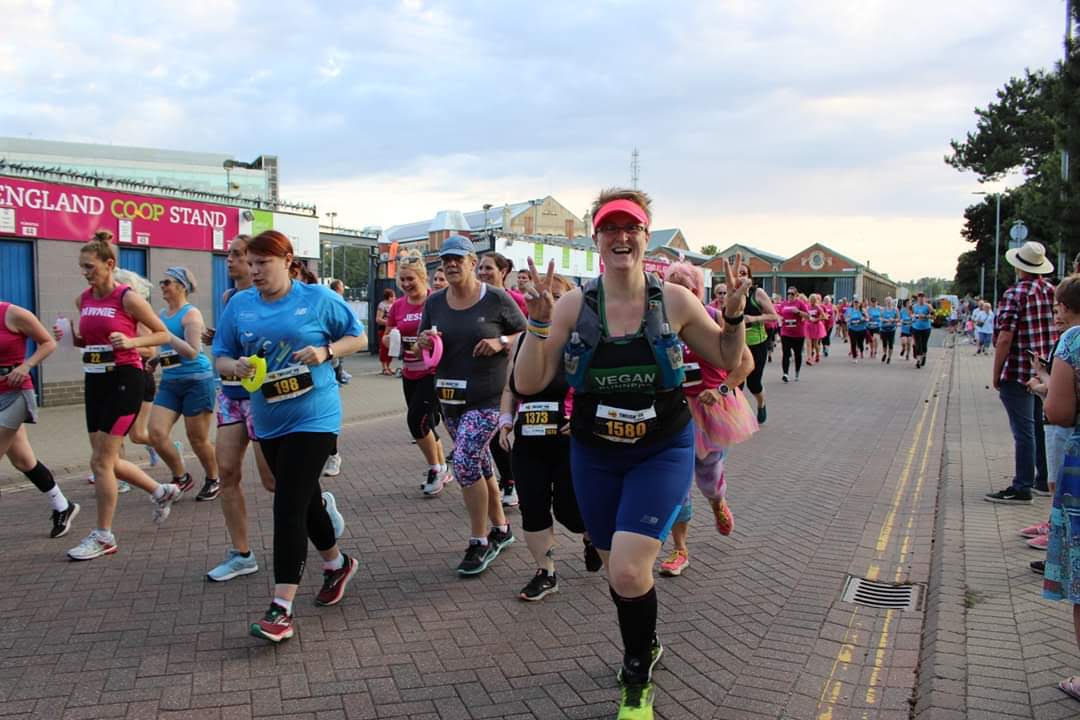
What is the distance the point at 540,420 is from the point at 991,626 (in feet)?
8.45

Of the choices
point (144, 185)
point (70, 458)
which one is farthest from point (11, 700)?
point (144, 185)

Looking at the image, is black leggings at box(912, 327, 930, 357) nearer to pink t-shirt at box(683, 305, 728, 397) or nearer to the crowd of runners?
the crowd of runners

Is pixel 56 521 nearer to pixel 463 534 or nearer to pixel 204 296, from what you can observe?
pixel 463 534

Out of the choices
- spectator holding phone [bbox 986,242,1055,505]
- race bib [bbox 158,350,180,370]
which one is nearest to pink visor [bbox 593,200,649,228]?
spectator holding phone [bbox 986,242,1055,505]

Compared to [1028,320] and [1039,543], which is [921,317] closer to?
[1028,320]

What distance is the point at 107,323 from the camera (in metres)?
5.47

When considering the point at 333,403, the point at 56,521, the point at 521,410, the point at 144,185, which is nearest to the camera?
the point at 333,403

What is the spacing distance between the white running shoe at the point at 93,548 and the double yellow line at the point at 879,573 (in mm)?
4507

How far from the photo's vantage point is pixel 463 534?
5891 millimetres

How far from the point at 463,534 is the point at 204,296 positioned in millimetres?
12496

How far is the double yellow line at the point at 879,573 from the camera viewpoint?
3566mm

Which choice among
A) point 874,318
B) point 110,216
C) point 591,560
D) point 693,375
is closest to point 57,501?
point 591,560

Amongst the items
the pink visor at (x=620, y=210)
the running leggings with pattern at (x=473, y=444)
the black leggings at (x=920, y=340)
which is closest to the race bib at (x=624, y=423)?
the pink visor at (x=620, y=210)

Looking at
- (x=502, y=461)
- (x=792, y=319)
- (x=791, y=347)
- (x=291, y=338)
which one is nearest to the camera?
(x=291, y=338)
